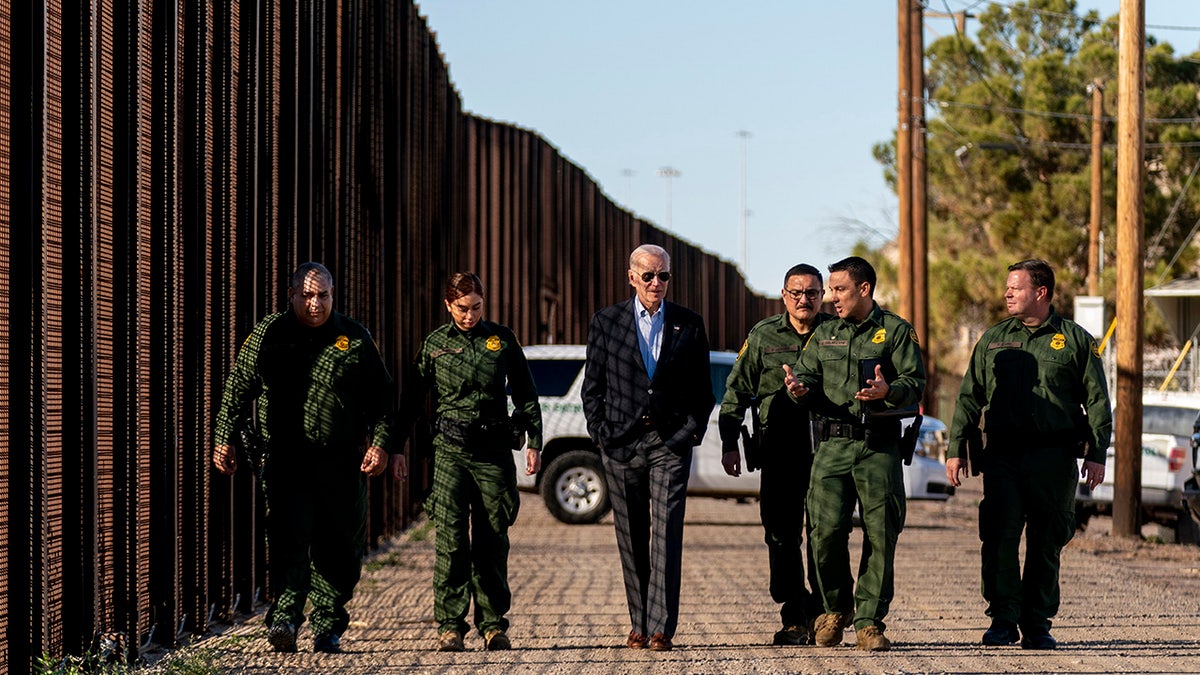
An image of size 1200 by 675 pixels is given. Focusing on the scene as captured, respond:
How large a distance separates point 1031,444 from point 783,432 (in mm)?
1214

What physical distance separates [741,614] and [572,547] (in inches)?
210

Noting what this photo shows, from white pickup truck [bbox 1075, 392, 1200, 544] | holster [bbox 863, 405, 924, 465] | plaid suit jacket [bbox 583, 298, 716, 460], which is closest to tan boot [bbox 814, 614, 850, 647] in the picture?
holster [bbox 863, 405, 924, 465]

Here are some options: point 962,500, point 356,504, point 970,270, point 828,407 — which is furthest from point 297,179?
point 970,270

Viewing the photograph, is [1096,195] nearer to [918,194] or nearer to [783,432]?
[918,194]

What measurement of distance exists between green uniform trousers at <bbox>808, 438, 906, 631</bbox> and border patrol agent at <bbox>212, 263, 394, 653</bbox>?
2054 mm

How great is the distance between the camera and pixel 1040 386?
9.16 metres

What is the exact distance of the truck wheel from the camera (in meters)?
18.3

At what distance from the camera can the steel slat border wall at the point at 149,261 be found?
280 inches

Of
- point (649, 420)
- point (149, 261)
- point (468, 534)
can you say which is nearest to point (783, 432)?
point (649, 420)

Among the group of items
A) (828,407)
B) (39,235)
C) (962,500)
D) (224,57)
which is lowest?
(962,500)

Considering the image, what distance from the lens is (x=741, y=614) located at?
10.8 meters

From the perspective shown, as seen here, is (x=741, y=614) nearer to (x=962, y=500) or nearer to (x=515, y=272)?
(x=962, y=500)

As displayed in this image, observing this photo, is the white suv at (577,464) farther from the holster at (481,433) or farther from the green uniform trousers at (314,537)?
the green uniform trousers at (314,537)

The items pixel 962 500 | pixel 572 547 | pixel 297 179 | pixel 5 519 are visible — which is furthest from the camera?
pixel 962 500
